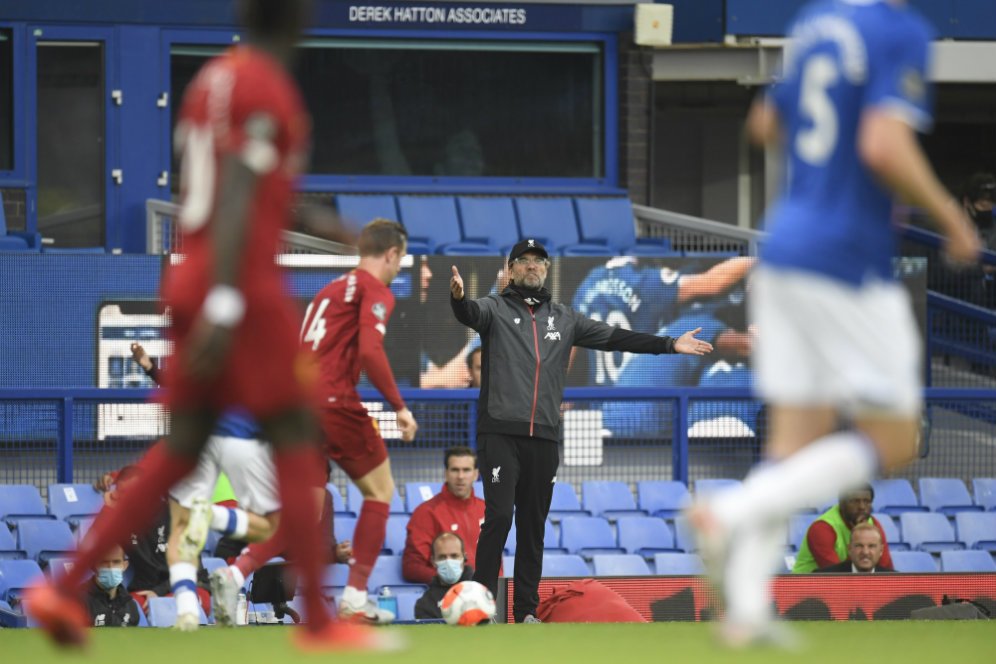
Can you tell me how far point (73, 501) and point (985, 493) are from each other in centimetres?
676

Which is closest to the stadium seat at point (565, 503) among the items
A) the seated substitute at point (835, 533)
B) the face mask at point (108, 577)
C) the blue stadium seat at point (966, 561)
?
the seated substitute at point (835, 533)

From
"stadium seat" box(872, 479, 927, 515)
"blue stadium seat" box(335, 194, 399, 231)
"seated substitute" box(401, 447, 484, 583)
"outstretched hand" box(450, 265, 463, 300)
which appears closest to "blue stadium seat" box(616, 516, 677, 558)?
"seated substitute" box(401, 447, 484, 583)

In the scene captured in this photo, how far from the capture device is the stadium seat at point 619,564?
11.0 metres

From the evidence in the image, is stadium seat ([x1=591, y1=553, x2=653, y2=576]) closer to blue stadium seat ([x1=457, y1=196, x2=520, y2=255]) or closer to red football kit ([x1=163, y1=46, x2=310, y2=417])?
blue stadium seat ([x1=457, y1=196, x2=520, y2=255])

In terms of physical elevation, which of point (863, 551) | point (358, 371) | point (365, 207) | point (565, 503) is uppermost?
point (365, 207)

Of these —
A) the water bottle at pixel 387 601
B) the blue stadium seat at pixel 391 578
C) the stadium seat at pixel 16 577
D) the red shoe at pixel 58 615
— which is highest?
the red shoe at pixel 58 615

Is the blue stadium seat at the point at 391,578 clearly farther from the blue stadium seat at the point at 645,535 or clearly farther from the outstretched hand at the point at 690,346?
the outstretched hand at the point at 690,346

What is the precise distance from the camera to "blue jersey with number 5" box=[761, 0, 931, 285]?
446 centimetres

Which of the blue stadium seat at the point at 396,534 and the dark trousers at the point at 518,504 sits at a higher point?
the dark trousers at the point at 518,504

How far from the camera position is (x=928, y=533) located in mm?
12211

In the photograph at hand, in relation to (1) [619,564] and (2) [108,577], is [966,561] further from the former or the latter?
(2) [108,577]

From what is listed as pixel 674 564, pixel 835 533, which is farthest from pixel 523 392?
pixel 835 533

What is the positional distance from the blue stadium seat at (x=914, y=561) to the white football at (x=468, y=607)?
4888mm

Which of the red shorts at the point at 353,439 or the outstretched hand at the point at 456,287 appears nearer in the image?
the red shorts at the point at 353,439
